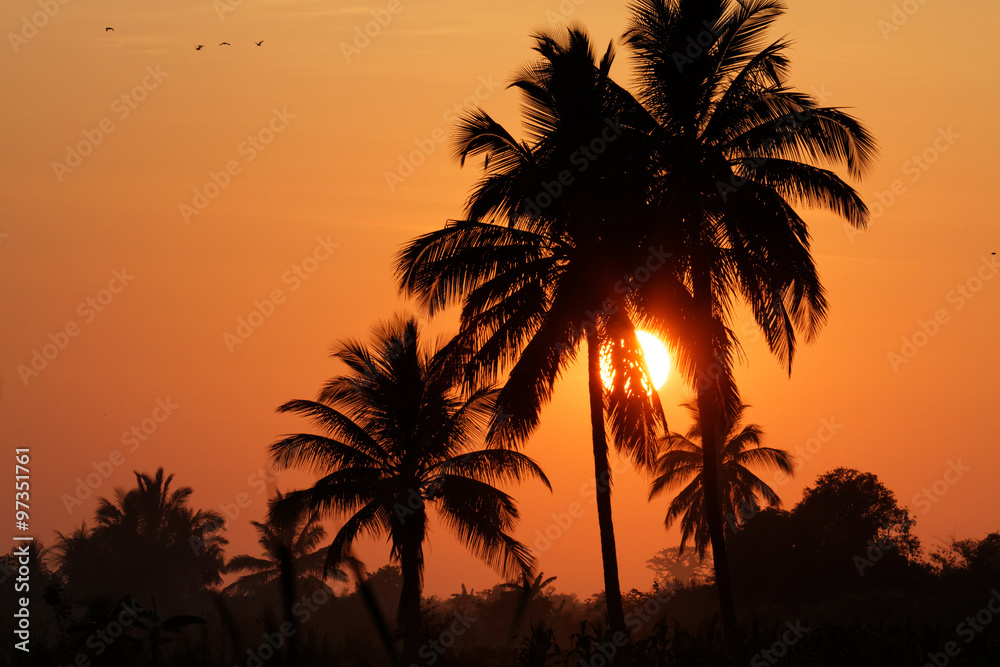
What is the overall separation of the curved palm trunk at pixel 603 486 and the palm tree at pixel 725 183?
3.85 m

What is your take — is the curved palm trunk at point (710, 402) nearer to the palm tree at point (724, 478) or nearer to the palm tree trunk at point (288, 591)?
the palm tree trunk at point (288, 591)

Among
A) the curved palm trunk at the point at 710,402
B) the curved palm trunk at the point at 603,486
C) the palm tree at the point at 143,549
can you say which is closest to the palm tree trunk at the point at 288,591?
the curved palm trunk at the point at 710,402

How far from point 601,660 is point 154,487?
5636 cm

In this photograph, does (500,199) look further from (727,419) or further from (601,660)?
(601,660)

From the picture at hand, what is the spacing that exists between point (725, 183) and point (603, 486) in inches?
304

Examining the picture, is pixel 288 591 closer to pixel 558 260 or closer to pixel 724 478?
pixel 558 260

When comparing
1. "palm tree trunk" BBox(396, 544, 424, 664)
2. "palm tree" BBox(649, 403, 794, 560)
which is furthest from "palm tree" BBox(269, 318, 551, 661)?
"palm tree" BBox(649, 403, 794, 560)

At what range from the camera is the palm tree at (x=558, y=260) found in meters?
20.4

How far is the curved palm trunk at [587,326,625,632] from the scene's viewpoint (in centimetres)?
2344

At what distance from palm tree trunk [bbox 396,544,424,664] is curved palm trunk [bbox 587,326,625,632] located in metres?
7.21

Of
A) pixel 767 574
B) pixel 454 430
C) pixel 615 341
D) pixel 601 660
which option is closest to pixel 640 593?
pixel 767 574

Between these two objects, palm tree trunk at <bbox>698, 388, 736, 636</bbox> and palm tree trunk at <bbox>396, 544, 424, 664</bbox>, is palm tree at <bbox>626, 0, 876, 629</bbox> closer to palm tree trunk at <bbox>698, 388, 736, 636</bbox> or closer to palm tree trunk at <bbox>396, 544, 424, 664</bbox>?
palm tree trunk at <bbox>698, 388, 736, 636</bbox>

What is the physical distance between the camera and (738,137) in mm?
19891

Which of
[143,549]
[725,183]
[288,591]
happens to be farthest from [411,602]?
[143,549]
